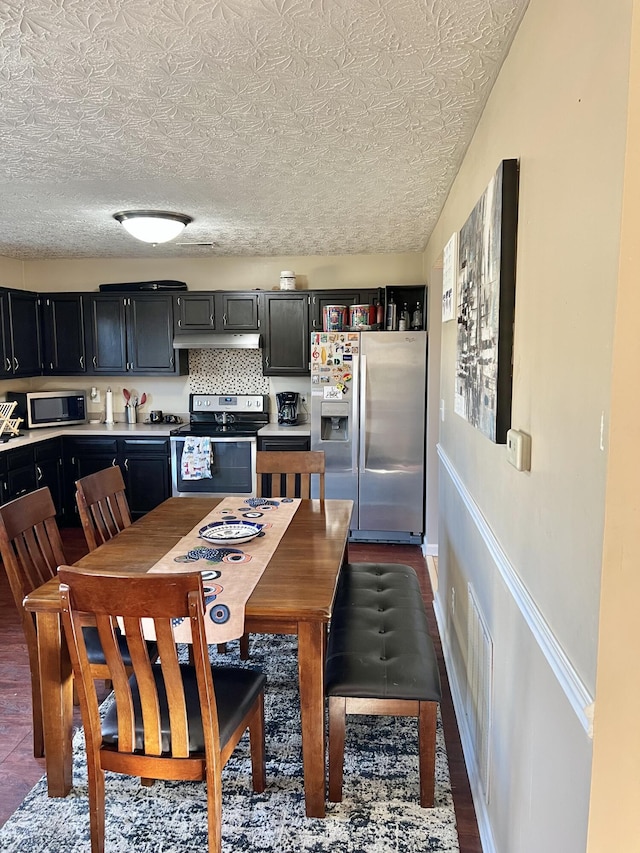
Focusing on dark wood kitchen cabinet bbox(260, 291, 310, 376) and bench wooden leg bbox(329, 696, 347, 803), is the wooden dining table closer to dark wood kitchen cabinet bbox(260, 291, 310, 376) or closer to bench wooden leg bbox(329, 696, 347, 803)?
bench wooden leg bbox(329, 696, 347, 803)

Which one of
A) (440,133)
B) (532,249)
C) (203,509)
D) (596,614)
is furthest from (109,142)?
(596,614)

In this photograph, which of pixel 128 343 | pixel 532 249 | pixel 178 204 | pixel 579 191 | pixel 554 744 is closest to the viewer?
Result: pixel 579 191

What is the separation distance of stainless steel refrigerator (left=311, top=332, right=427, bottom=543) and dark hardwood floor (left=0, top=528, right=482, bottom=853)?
1.05 meters

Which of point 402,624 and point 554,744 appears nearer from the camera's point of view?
point 554,744

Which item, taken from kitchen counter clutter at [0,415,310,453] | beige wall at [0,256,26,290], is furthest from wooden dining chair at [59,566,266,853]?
beige wall at [0,256,26,290]

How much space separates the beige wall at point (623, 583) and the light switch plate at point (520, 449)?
48cm

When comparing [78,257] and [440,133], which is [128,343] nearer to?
[78,257]

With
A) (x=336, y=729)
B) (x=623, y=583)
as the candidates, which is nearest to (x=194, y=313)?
(x=336, y=729)

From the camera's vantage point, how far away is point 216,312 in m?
5.20

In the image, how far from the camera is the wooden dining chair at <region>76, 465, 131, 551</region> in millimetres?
2598

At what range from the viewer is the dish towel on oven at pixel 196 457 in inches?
192

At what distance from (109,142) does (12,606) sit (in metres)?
2.78

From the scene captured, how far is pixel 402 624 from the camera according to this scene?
2305 mm

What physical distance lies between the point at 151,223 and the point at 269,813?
3048 millimetres
